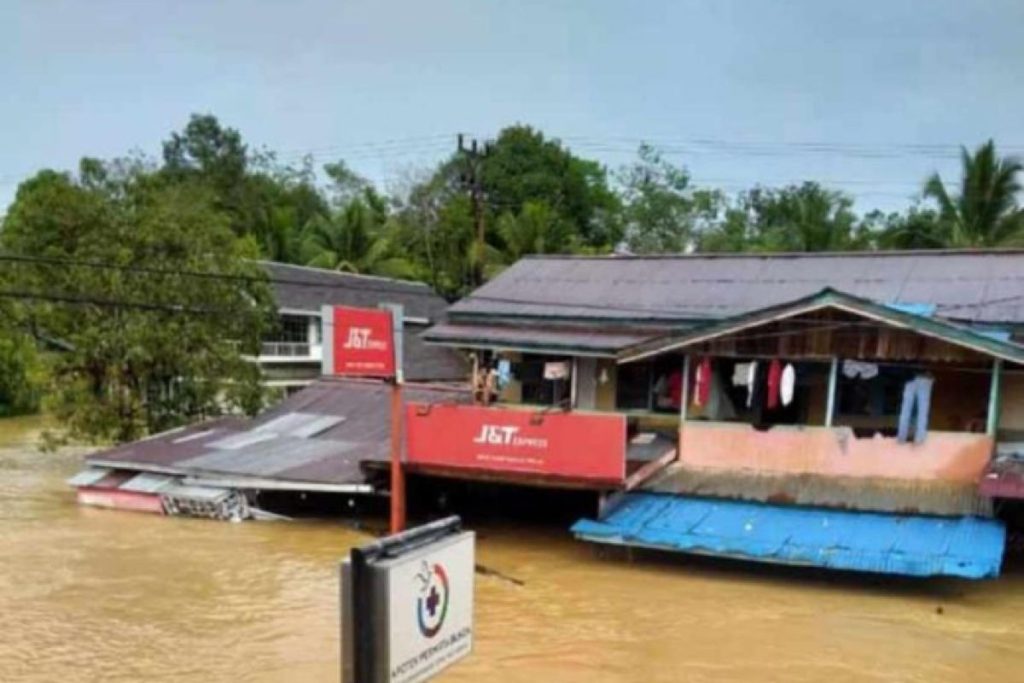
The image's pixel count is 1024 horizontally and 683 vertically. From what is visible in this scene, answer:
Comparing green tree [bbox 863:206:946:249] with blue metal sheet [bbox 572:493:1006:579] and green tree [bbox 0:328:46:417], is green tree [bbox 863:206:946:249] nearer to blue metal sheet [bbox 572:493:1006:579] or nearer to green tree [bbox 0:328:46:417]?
blue metal sheet [bbox 572:493:1006:579]

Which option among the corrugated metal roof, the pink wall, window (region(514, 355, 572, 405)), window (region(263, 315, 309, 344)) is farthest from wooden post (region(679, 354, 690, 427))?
window (region(263, 315, 309, 344))

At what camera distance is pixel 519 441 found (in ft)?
49.6

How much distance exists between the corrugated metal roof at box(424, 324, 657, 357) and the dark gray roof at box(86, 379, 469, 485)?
4.39ft

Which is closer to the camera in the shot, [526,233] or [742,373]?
[742,373]

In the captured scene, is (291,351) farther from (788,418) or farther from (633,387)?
(788,418)

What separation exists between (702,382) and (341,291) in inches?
702

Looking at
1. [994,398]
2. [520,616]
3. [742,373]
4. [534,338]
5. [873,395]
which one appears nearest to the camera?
[520,616]

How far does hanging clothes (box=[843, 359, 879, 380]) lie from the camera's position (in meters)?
14.6

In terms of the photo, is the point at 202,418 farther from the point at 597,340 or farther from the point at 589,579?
the point at 589,579

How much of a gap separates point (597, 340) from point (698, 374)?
2.34 metres

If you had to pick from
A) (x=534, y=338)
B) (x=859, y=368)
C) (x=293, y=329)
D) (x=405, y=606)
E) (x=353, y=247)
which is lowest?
(x=405, y=606)

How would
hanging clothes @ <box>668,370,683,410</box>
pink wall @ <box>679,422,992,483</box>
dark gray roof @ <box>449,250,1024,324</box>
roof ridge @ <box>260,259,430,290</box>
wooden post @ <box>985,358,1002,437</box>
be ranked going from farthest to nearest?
roof ridge @ <box>260,259,430,290</box> < hanging clothes @ <box>668,370,683,410</box> < dark gray roof @ <box>449,250,1024,324</box> < pink wall @ <box>679,422,992,483</box> < wooden post @ <box>985,358,1002,437</box>

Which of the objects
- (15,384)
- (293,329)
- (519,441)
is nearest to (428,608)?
(519,441)

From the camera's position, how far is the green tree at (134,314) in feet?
70.0
